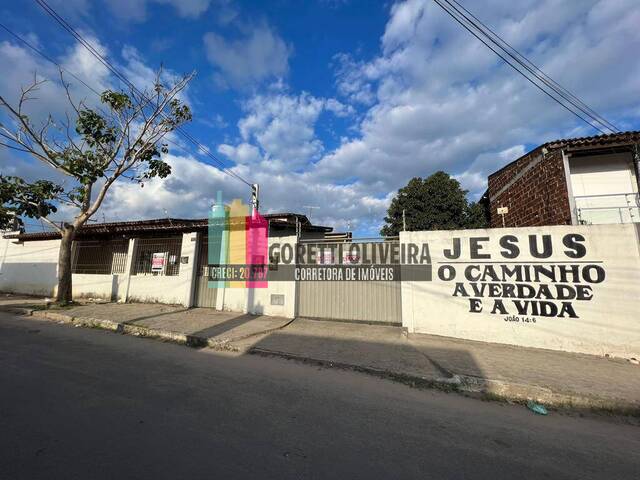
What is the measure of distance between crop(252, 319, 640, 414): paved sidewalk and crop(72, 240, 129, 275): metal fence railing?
928 cm

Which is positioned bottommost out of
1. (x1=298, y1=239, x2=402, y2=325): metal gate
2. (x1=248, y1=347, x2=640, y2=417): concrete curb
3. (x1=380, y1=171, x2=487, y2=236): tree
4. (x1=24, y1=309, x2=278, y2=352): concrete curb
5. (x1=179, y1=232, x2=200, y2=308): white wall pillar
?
(x1=248, y1=347, x2=640, y2=417): concrete curb

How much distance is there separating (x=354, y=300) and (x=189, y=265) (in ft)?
19.4

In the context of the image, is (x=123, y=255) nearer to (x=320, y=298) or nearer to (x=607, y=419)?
(x=320, y=298)

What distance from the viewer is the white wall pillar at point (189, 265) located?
416 inches

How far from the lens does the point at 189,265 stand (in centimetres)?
1073

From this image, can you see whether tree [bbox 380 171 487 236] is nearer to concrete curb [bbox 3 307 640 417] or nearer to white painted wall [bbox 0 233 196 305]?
white painted wall [bbox 0 233 196 305]

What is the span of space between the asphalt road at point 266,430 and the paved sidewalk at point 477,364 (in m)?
0.41

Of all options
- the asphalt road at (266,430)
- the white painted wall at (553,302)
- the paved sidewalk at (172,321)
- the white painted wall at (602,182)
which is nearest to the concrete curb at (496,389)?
the asphalt road at (266,430)

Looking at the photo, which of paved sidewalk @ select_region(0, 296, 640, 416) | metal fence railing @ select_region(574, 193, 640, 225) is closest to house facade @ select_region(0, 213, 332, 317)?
paved sidewalk @ select_region(0, 296, 640, 416)

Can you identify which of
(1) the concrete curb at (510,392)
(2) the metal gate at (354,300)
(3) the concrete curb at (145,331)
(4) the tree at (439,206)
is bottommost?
(1) the concrete curb at (510,392)

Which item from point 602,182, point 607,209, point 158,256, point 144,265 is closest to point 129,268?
point 144,265

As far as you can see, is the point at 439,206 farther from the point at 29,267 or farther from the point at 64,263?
the point at 29,267

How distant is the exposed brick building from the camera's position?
937 cm

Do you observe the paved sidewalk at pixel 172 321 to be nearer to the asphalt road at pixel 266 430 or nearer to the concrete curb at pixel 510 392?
the asphalt road at pixel 266 430
